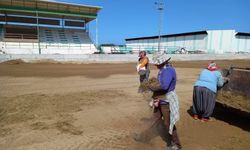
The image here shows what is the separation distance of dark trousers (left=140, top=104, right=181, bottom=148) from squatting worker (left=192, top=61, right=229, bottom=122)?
1.33m

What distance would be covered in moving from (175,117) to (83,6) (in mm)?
27767

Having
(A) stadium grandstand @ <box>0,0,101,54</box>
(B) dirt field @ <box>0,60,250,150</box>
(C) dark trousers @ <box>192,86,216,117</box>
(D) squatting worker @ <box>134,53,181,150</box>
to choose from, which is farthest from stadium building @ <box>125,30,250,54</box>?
(D) squatting worker @ <box>134,53,181,150</box>

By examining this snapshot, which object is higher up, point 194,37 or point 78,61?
point 194,37

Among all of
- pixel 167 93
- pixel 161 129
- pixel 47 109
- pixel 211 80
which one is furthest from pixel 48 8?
pixel 167 93

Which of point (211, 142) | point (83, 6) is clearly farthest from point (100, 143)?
point (83, 6)

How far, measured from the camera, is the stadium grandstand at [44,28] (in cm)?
2655

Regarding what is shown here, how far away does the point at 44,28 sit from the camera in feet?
107

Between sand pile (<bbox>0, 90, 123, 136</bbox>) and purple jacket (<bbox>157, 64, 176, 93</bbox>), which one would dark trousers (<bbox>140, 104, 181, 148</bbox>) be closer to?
purple jacket (<bbox>157, 64, 176, 93</bbox>)

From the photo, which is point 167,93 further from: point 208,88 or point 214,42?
point 214,42

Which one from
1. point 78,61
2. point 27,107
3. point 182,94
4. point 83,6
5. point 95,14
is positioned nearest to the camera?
point 27,107

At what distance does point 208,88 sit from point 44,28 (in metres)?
31.2

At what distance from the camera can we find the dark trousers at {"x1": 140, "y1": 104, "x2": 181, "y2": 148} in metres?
A: 3.89

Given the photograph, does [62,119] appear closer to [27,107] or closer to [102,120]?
[102,120]

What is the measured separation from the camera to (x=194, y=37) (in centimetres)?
4616
